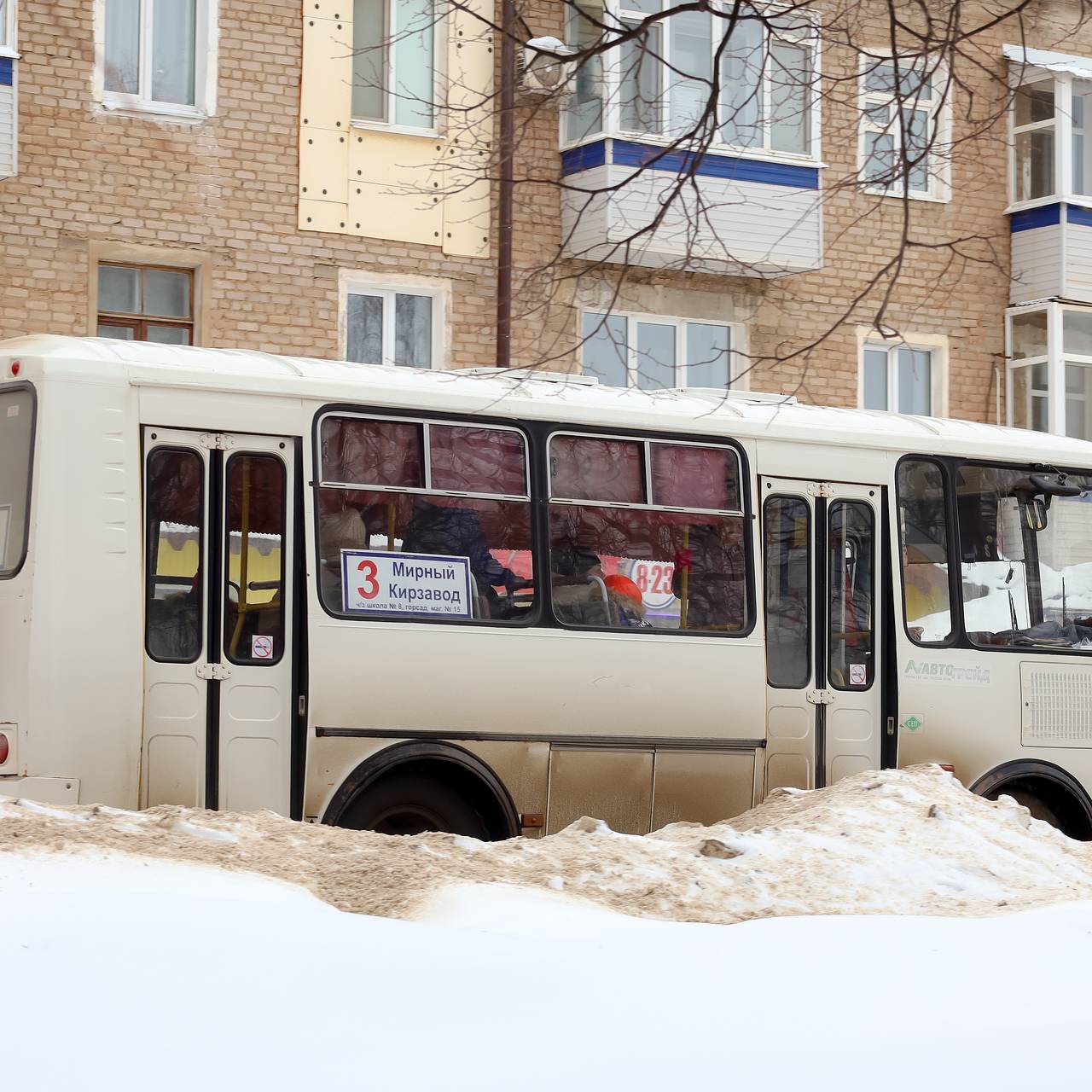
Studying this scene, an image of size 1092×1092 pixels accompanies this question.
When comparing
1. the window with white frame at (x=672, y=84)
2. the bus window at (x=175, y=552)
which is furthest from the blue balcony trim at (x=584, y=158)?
the bus window at (x=175, y=552)

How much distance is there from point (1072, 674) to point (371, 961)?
793 centimetres

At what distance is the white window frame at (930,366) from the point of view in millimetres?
22781

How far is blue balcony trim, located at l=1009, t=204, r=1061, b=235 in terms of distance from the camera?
23266 millimetres

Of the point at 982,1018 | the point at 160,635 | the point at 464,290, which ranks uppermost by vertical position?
the point at 464,290

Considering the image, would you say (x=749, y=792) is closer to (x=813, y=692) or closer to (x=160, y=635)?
(x=813, y=692)

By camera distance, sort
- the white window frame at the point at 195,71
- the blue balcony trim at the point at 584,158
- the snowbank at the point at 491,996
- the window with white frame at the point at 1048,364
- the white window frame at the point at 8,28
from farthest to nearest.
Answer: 1. the window with white frame at the point at 1048,364
2. the blue balcony trim at the point at 584,158
3. the white window frame at the point at 195,71
4. the white window frame at the point at 8,28
5. the snowbank at the point at 491,996

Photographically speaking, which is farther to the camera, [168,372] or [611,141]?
[611,141]

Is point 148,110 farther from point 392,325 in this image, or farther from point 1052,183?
point 1052,183

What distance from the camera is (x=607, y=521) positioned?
36.0ft

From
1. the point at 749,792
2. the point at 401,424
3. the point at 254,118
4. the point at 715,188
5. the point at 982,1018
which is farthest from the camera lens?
the point at 715,188

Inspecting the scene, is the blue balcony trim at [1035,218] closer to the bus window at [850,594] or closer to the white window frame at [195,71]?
the white window frame at [195,71]

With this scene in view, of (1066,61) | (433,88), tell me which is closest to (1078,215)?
(1066,61)

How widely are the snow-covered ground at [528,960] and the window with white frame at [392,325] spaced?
1228 centimetres

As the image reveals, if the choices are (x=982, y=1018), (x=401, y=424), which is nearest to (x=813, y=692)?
(x=401, y=424)
